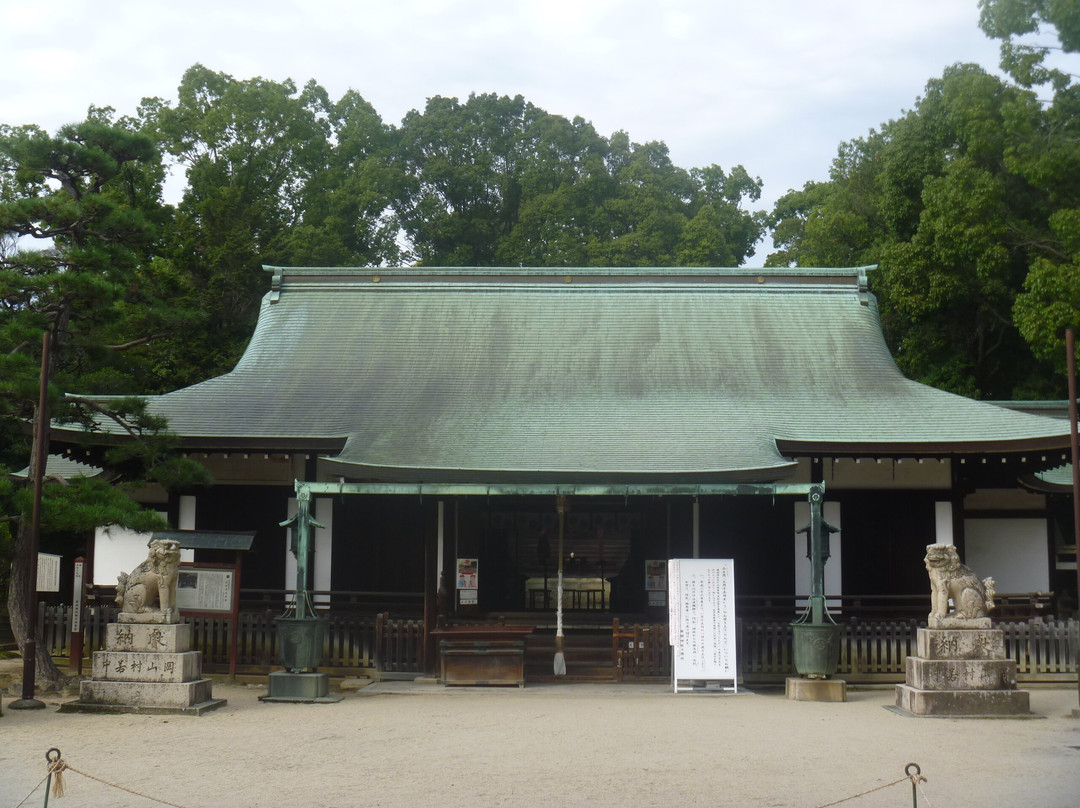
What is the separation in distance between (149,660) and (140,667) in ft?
0.43

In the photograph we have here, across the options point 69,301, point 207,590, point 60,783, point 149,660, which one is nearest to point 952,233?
point 207,590

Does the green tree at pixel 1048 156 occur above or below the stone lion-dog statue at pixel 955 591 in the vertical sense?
above

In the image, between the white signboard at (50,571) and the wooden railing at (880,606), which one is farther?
the white signboard at (50,571)

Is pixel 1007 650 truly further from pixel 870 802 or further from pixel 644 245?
pixel 644 245

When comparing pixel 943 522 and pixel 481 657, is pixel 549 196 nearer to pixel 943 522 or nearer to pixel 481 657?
pixel 943 522

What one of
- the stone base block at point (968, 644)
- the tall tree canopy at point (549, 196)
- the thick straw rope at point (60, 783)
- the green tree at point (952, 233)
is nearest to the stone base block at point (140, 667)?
the thick straw rope at point (60, 783)

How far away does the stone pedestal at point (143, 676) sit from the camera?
11.0m

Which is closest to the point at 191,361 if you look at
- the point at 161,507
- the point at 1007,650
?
the point at 161,507

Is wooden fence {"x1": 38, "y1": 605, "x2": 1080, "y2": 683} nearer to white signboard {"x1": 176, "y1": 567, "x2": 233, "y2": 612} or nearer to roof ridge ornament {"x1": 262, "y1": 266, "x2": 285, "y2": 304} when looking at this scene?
white signboard {"x1": 176, "y1": 567, "x2": 233, "y2": 612}

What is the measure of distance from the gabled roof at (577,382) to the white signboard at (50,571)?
9.15ft

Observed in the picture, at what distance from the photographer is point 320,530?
51.1ft

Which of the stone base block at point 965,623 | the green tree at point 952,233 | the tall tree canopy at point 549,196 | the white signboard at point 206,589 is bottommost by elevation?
the stone base block at point 965,623

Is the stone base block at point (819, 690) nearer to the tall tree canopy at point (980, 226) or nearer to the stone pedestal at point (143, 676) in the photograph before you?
the stone pedestal at point (143, 676)

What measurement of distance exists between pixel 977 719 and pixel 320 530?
953 centimetres
